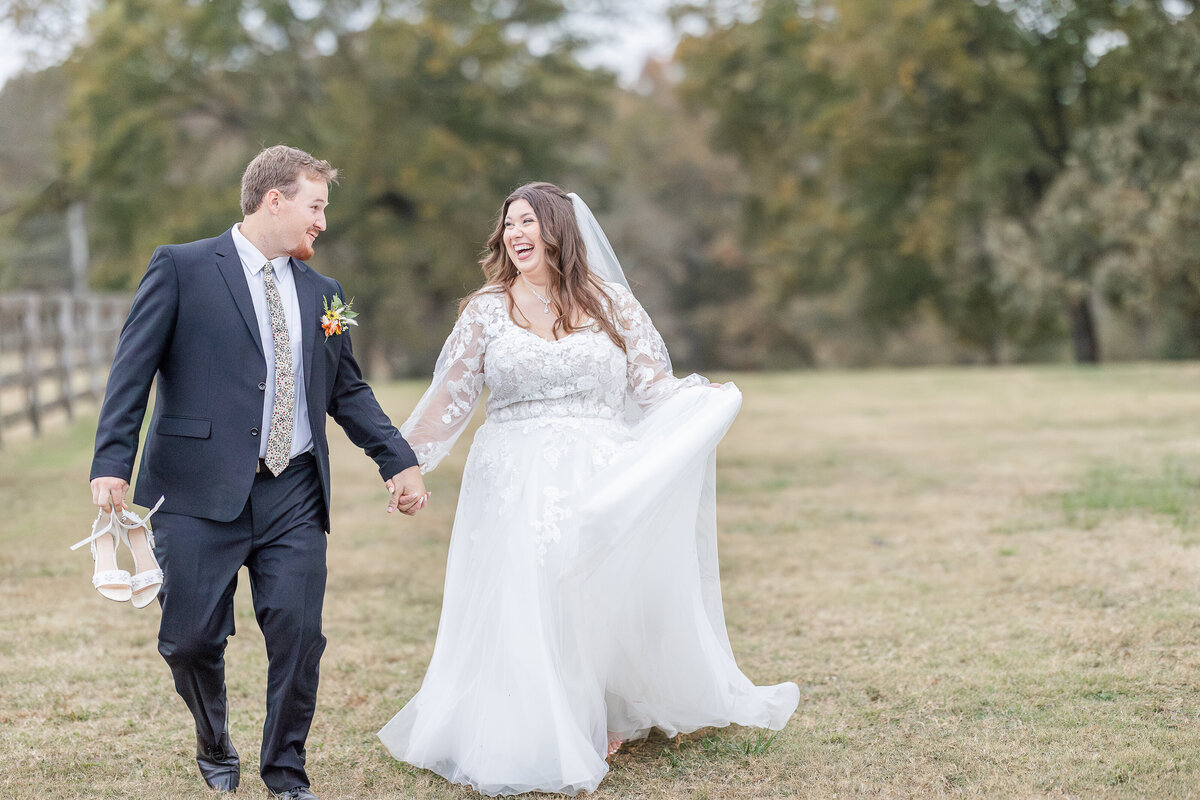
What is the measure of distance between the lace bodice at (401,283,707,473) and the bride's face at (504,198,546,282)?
195 mm

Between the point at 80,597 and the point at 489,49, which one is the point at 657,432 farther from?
the point at 489,49

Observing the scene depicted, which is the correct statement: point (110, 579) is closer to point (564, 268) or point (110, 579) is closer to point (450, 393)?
point (450, 393)

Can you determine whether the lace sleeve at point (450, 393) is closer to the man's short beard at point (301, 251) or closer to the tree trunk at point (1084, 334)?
the man's short beard at point (301, 251)

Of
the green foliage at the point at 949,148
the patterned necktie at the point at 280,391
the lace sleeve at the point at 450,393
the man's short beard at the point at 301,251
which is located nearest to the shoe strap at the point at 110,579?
the patterned necktie at the point at 280,391

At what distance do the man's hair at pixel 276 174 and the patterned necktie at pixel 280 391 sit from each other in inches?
9.7

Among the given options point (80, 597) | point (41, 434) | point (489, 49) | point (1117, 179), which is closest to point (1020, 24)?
point (1117, 179)

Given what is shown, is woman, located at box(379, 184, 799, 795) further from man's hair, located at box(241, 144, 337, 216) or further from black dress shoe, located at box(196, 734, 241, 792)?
man's hair, located at box(241, 144, 337, 216)

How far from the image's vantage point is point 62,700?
573 cm

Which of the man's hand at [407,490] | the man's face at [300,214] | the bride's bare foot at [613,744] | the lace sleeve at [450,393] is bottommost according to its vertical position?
the bride's bare foot at [613,744]

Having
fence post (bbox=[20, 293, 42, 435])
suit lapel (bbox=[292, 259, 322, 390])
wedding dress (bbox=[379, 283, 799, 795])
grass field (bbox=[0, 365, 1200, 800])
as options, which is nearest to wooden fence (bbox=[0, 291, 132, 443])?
fence post (bbox=[20, 293, 42, 435])

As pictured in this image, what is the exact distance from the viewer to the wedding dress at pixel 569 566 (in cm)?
443

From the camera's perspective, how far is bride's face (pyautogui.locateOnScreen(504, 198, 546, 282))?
16.3 ft

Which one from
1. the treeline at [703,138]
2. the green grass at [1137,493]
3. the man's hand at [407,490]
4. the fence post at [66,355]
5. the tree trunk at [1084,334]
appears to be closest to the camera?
the man's hand at [407,490]

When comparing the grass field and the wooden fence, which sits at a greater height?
the wooden fence
